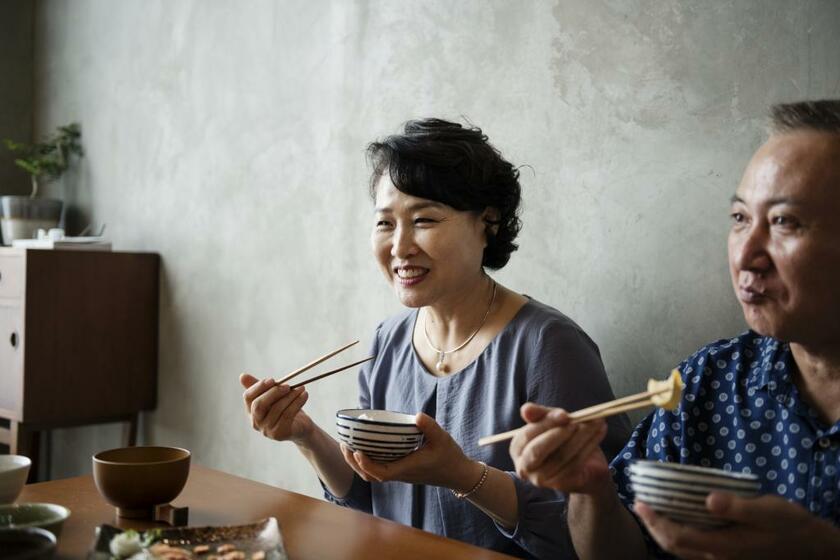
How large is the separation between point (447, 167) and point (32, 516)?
106cm

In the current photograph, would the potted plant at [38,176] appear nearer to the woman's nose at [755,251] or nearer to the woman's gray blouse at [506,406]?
the woman's gray blouse at [506,406]

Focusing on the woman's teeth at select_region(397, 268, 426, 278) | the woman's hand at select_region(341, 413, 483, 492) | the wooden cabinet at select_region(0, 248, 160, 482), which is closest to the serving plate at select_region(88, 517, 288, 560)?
the woman's hand at select_region(341, 413, 483, 492)

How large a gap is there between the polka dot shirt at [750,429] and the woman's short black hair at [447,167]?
61cm

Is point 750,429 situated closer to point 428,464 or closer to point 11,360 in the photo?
point 428,464

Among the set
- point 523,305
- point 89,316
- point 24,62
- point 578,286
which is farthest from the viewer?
point 24,62

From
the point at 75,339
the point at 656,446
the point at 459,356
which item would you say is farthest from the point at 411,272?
the point at 75,339

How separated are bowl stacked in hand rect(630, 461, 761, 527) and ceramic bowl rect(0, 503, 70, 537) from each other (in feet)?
2.67

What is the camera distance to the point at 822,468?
1.26 m

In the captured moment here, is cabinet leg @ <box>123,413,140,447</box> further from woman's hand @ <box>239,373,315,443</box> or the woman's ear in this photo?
the woman's ear

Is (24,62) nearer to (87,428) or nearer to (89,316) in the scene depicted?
(89,316)

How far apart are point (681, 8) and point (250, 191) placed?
1.72m

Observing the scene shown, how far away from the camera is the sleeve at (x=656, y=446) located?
4.69 feet

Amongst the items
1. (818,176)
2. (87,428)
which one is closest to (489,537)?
(818,176)

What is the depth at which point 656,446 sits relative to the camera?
146cm
